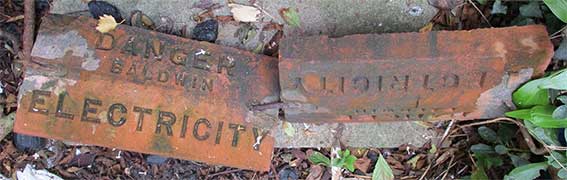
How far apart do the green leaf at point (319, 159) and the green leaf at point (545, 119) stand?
1.97 feet

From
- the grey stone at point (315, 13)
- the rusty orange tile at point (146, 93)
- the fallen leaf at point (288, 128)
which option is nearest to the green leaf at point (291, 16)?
the grey stone at point (315, 13)

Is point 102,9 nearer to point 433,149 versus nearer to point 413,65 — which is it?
point 413,65

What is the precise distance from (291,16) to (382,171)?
536mm

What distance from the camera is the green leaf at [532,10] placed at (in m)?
1.86

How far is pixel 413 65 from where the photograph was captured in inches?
67.0

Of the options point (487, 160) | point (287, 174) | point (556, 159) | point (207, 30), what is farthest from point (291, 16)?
point (556, 159)

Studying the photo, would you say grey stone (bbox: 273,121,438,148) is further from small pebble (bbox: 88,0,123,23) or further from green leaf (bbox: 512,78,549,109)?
small pebble (bbox: 88,0,123,23)

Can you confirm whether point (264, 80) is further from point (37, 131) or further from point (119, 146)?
point (37, 131)

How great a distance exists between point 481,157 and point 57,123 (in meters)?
1.21

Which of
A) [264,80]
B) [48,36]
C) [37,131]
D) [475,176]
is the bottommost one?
[475,176]

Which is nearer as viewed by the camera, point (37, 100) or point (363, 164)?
point (37, 100)

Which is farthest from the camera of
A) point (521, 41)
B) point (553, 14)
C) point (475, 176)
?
point (475, 176)

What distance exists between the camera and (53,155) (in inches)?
80.9

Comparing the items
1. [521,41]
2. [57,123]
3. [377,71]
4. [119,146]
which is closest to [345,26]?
[377,71]
